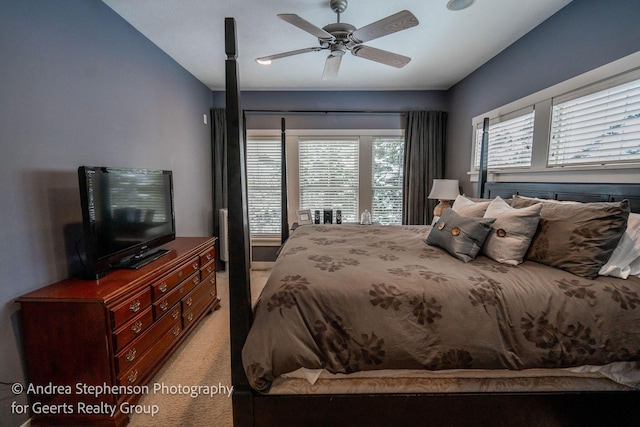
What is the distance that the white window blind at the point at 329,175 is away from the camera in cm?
425

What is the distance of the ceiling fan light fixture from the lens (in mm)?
1993

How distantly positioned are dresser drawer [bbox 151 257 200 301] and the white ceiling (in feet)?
6.72

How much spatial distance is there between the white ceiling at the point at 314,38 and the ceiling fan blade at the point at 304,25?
327mm

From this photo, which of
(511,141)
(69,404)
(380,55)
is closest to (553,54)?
(511,141)

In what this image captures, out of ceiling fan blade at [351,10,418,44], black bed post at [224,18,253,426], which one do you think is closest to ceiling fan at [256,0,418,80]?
ceiling fan blade at [351,10,418,44]

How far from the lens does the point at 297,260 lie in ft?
5.47

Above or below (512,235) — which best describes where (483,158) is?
above

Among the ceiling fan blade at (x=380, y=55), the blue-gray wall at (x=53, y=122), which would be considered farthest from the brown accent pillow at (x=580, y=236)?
the blue-gray wall at (x=53, y=122)

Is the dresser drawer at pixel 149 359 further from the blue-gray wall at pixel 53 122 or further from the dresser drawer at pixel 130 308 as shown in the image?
the blue-gray wall at pixel 53 122

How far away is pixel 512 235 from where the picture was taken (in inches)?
66.9

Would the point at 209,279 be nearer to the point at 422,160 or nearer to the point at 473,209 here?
the point at 473,209

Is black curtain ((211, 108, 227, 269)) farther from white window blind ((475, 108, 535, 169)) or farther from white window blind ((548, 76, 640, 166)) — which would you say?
white window blind ((548, 76, 640, 166))

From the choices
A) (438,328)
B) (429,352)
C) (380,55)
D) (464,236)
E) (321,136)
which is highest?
(380,55)

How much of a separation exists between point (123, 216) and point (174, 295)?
0.70 meters
